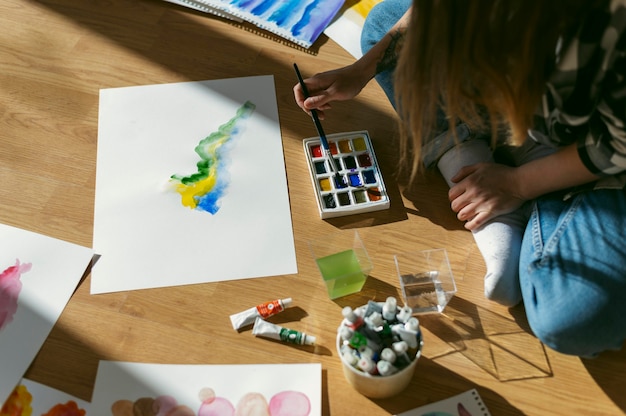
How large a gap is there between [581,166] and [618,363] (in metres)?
0.32

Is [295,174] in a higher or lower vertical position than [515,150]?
lower

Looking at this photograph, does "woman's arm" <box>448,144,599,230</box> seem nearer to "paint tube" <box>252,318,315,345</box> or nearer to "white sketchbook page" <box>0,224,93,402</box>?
"paint tube" <box>252,318,315,345</box>

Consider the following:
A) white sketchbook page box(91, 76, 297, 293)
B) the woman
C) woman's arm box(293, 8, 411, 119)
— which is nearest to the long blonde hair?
the woman

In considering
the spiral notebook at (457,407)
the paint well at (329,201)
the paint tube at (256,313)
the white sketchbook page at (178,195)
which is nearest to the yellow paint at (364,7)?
the white sketchbook page at (178,195)

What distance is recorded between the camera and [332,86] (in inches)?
Answer: 47.1

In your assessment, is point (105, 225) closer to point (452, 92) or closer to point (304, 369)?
point (304, 369)

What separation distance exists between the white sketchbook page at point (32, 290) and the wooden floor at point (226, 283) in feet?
0.06

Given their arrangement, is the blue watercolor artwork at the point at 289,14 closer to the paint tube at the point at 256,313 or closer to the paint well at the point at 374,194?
the paint well at the point at 374,194

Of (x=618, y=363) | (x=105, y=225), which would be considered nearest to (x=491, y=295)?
(x=618, y=363)

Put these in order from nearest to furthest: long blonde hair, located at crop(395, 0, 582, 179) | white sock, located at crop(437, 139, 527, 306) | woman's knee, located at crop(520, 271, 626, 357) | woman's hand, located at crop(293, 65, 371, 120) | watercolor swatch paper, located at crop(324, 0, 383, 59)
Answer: long blonde hair, located at crop(395, 0, 582, 179) < woman's knee, located at crop(520, 271, 626, 357) < white sock, located at crop(437, 139, 527, 306) < woman's hand, located at crop(293, 65, 371, 120) < watercolor swatch paper, located at crop(324, 0, 383, 59)

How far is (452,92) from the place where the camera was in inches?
33.8

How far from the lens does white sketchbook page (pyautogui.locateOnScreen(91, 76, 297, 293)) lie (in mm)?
1137

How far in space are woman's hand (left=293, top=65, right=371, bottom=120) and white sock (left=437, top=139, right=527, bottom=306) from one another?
210 mm

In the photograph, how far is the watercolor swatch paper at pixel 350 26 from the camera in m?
1.44
